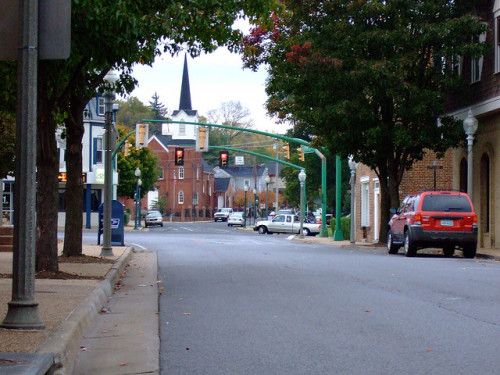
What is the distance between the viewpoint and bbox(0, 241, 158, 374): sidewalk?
621 cm

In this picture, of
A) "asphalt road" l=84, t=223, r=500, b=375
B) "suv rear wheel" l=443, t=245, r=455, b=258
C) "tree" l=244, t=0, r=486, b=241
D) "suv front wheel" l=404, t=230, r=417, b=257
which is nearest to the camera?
"asphalt road" l=84, t=223, r=500, b=375

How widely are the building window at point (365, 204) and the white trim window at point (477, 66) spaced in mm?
15489

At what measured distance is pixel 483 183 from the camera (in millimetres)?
29906

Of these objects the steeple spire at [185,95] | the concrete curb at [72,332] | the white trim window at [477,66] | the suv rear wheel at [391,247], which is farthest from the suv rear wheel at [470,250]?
the steeple spire at [185,95]

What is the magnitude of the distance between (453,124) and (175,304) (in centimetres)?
1954

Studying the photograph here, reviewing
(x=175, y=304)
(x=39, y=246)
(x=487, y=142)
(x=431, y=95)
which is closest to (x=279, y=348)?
(x=175, y=304)

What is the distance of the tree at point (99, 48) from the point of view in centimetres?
1254

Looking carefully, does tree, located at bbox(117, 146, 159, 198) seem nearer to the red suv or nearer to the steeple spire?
the steeple spire

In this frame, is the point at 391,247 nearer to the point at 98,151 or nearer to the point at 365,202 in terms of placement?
the point at 365,202

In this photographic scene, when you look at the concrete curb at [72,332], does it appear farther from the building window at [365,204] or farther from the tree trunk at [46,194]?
the building window at [365,204]

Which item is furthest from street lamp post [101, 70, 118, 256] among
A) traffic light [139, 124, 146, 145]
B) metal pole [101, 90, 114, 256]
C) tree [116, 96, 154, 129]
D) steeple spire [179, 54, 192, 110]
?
steeple spire [179, 54, 192, 110]

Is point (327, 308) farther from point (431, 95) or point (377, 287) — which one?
point (431, 95)

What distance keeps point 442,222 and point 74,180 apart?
10.1m

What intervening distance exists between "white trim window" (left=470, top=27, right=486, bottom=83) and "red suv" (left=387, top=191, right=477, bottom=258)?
280 inches
